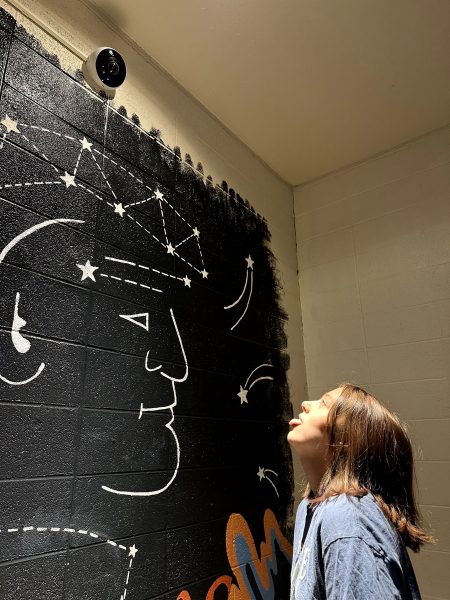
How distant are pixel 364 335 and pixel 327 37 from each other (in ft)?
4.88

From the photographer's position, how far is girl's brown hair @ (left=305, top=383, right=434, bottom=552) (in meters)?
1.03

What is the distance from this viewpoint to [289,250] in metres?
2.69

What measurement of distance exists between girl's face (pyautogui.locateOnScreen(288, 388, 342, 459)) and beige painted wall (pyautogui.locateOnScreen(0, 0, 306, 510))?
1094 millimetres

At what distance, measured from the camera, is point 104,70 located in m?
1.57

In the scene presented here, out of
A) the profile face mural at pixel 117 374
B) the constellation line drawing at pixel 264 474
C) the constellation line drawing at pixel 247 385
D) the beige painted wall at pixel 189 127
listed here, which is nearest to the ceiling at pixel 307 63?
the beige painted wall at pixel 189 127

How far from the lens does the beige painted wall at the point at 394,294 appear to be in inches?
81.7

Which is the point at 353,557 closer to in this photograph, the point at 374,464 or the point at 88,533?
the point at 374,464

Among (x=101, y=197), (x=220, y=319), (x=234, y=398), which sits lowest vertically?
(x=234, y=398)

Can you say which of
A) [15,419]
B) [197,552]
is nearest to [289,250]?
[197,552]

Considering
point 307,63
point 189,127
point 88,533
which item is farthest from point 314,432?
point 307,63

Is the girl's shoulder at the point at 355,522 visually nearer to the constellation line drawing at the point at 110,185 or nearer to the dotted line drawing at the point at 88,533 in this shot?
the dotted line drawing at the point at 88,533

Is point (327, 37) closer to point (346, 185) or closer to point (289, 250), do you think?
point (346, 185)

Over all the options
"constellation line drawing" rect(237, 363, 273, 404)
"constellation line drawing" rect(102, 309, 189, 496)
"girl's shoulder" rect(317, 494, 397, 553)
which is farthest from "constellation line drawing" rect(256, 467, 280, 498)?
"girl's shoulder" rect(317, 494, 397, 553)

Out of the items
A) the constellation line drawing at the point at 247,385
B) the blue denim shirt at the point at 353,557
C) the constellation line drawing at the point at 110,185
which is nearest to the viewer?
the blue denim shirt at the point at 353,557
